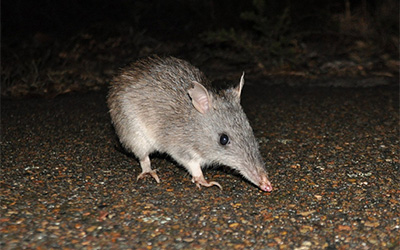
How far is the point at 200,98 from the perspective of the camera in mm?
4734

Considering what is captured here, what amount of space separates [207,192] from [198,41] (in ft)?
24.7

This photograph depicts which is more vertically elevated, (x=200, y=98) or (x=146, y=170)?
(x=200, y=98)

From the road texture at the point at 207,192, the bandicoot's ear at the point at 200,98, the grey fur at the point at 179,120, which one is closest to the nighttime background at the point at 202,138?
the road texture at the point at 207,192

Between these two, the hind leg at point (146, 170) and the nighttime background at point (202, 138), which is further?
the hind leg at point (146, 170)

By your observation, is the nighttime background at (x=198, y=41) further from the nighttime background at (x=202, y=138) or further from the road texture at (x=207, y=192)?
the road texture at (x=207, y=192)

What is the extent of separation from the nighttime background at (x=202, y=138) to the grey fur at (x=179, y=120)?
0.17 m

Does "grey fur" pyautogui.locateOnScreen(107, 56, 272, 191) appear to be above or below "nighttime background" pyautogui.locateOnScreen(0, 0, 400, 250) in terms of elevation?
above

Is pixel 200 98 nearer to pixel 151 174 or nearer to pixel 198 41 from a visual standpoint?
pixel 151 174

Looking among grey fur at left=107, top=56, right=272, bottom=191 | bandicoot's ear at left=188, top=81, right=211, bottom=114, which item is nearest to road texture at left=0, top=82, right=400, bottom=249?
grey fur at left=107, top=56, right=272, bottom=191

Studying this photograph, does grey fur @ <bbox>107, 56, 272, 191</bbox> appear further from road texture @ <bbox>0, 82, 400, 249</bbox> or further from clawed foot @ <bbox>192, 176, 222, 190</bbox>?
road texture @ <bbox>0, 82, 400, 249</bbox>

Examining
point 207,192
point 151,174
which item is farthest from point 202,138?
point 151,174

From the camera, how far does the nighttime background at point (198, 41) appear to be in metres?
9.50

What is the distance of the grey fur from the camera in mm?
4590

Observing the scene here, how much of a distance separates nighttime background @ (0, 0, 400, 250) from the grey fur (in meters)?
0.17
